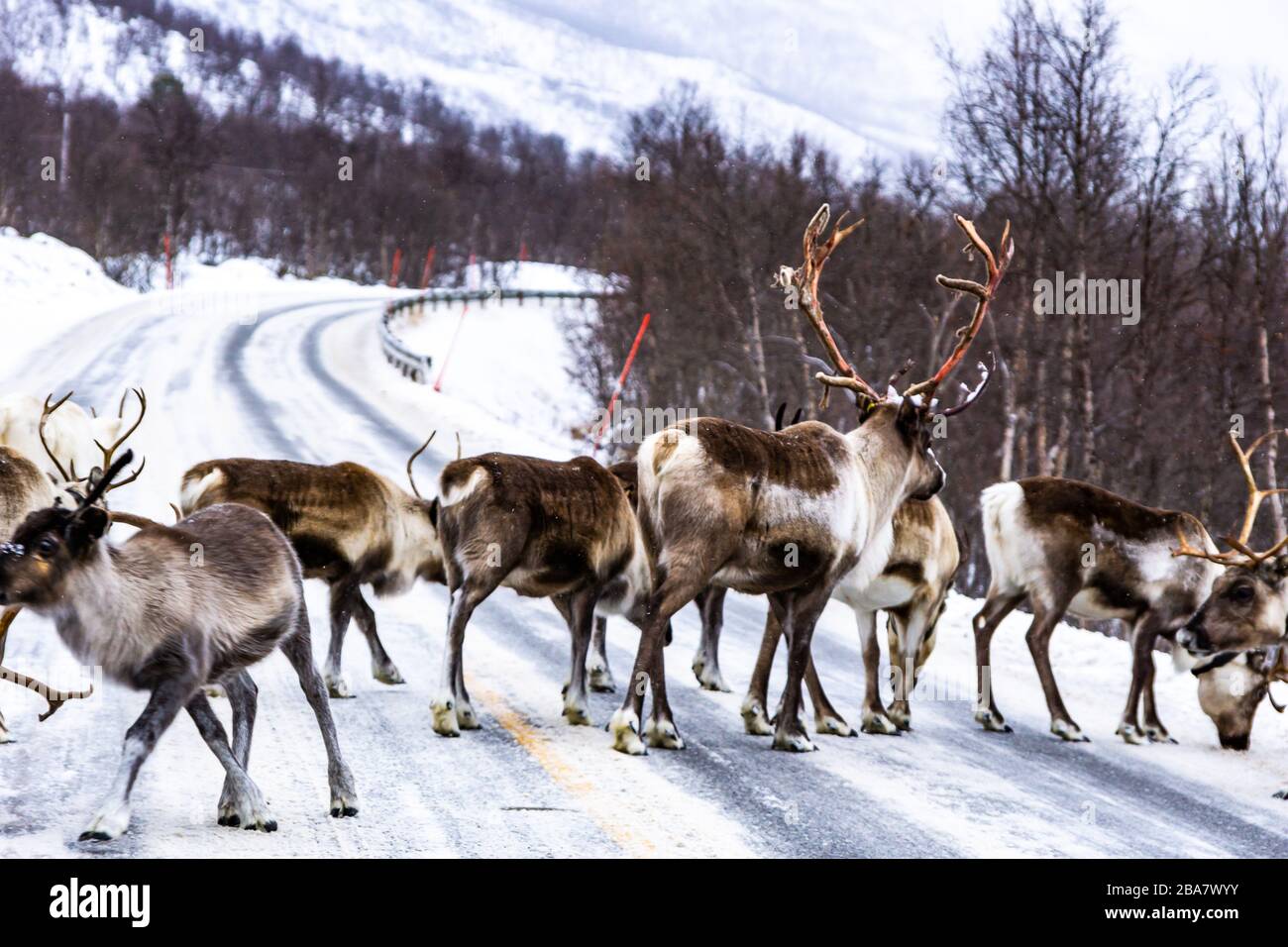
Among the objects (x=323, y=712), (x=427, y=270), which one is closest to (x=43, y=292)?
(x=427, y=270)

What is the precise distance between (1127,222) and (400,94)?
127 m

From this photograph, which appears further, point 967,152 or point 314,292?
point 314,292

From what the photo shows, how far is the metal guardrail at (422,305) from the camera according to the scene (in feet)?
97.9

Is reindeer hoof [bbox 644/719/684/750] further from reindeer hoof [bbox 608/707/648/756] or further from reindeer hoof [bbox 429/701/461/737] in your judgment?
reindeer hoof [bbox 429/701/461/737]

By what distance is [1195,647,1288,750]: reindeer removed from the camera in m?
8.71

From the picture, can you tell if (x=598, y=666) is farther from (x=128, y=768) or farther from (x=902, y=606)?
(x=128, y=768)

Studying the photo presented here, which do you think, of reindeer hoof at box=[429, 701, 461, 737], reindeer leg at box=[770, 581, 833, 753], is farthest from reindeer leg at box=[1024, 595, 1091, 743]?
reindeer hoof at box=[429, 701, 461, 737]

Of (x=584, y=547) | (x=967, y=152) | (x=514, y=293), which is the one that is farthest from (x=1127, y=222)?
(x=514, y=293)

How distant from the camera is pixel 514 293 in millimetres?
53531

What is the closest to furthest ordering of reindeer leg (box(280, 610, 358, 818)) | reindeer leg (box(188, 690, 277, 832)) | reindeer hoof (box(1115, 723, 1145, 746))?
1. reindeer leg (box(188, 690, 277, 832))
2. reindeer leg (box(280, 610, 358, 818))
3. reindeer hoof (box(1115, 723, 1145, 746))

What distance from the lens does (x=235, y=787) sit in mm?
5688

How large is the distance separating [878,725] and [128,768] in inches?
183

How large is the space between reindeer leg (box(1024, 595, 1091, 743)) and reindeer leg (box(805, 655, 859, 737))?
1344 mm
